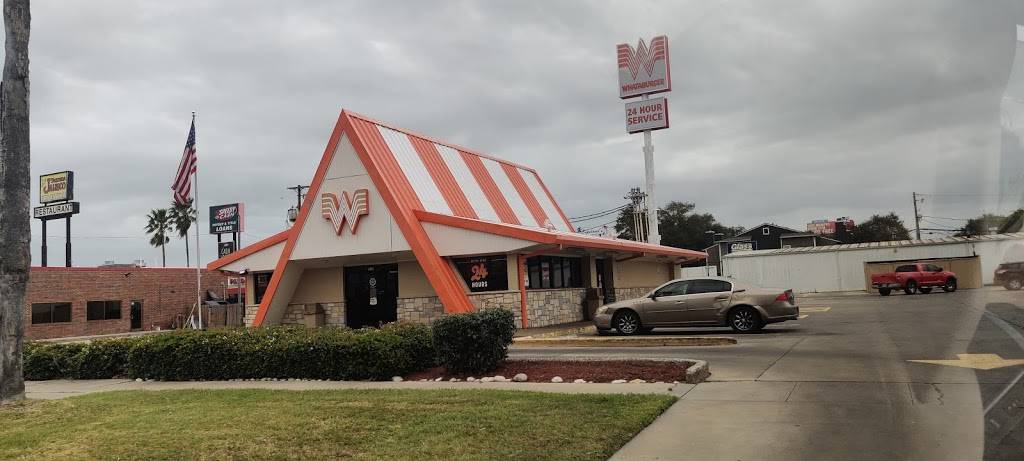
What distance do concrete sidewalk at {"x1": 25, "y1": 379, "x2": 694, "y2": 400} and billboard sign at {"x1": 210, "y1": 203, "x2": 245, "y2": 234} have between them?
5314 centimetres

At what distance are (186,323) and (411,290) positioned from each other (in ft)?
83.5

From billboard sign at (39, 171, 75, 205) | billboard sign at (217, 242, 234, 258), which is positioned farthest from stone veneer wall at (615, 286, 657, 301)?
billboard sign at (217, 242, 234, 258)

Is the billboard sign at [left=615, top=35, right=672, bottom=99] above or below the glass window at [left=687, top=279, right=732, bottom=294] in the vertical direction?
above

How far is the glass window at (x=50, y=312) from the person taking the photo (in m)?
39.6

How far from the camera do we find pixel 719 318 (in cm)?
1769

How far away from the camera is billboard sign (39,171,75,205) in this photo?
5181 centimetres

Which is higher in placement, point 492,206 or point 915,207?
point 492,206

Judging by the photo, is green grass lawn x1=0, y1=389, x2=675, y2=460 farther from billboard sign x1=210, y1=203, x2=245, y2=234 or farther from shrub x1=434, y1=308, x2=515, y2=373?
billboard sign x1=210, y1=203, x2=245, y2=234

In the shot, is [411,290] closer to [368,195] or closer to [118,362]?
[368,195]

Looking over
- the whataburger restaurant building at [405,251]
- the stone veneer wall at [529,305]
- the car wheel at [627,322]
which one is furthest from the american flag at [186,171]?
the car wheel at [627,322]

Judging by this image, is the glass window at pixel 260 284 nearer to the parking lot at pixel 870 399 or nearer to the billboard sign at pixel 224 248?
the parking lot at pixel 870 399

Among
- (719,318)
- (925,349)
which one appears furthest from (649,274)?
(925,349)

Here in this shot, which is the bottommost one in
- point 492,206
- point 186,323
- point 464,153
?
point 186,323

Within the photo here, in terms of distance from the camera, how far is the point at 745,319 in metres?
17.5
